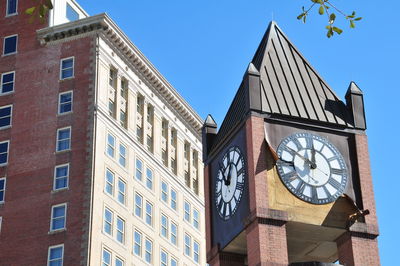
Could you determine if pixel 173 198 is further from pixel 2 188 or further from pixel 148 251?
pixel 2 188

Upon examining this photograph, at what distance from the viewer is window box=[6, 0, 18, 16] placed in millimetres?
90881

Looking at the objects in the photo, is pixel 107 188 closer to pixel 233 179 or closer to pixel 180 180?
pixel 180 180

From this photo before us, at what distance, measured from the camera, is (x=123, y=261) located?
3179 inches

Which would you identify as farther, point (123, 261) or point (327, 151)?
point (123, 261)

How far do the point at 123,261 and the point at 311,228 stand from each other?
130 ft

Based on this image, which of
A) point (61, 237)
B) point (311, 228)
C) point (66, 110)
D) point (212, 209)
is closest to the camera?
point (311, 228)

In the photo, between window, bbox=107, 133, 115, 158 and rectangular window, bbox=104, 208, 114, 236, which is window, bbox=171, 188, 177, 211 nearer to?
window, bbox=107, 133, 115, 158

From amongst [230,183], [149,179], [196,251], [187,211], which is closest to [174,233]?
[187,211]

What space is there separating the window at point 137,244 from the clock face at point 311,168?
4140 centimetres

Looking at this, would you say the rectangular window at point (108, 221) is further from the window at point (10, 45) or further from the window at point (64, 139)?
the window at point (10, 45)

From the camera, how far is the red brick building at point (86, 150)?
79.1 meters

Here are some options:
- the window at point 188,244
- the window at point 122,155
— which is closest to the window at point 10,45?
the window at point 122,155

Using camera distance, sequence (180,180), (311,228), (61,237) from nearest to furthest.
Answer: (311,228) < (61,237) < (180,180)

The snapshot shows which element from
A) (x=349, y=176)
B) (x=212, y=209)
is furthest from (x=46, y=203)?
(x=349, y=176)
